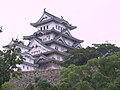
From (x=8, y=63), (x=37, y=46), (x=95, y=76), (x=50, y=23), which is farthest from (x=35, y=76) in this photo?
(x=50, y=23)

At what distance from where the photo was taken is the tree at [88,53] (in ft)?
85.6

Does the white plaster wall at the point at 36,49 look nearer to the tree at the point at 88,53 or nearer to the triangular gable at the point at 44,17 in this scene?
the triangular gable at the point at 44,17

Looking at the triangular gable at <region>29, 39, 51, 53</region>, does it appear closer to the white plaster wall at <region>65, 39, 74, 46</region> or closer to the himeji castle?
the himeji castle

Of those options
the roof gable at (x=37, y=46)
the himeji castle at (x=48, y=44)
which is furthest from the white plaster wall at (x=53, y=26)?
the roof gable at (x=37, y=46)

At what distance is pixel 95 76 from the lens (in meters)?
17.0

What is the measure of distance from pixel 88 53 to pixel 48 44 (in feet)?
34.4

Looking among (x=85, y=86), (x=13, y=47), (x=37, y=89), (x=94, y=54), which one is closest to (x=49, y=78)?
(x=94, y=54)

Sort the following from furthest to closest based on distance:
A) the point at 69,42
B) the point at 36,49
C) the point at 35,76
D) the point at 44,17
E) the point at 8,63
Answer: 1. the point at 44,17
2. the point at 69,42
3. the point at 36,49
4. the point at 35,76
5. the point at 8,63

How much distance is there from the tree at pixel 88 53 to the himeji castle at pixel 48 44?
17.4 feet

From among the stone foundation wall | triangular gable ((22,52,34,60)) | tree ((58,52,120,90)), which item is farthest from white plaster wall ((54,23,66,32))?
tree ((58,52,120,90))

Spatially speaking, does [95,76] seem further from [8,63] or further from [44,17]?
[44,17]

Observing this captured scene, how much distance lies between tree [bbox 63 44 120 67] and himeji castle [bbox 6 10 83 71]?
5.30 m

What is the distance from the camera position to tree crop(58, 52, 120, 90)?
1644 cm

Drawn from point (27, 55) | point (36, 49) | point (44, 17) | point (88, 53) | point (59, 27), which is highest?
point (44, 17)
